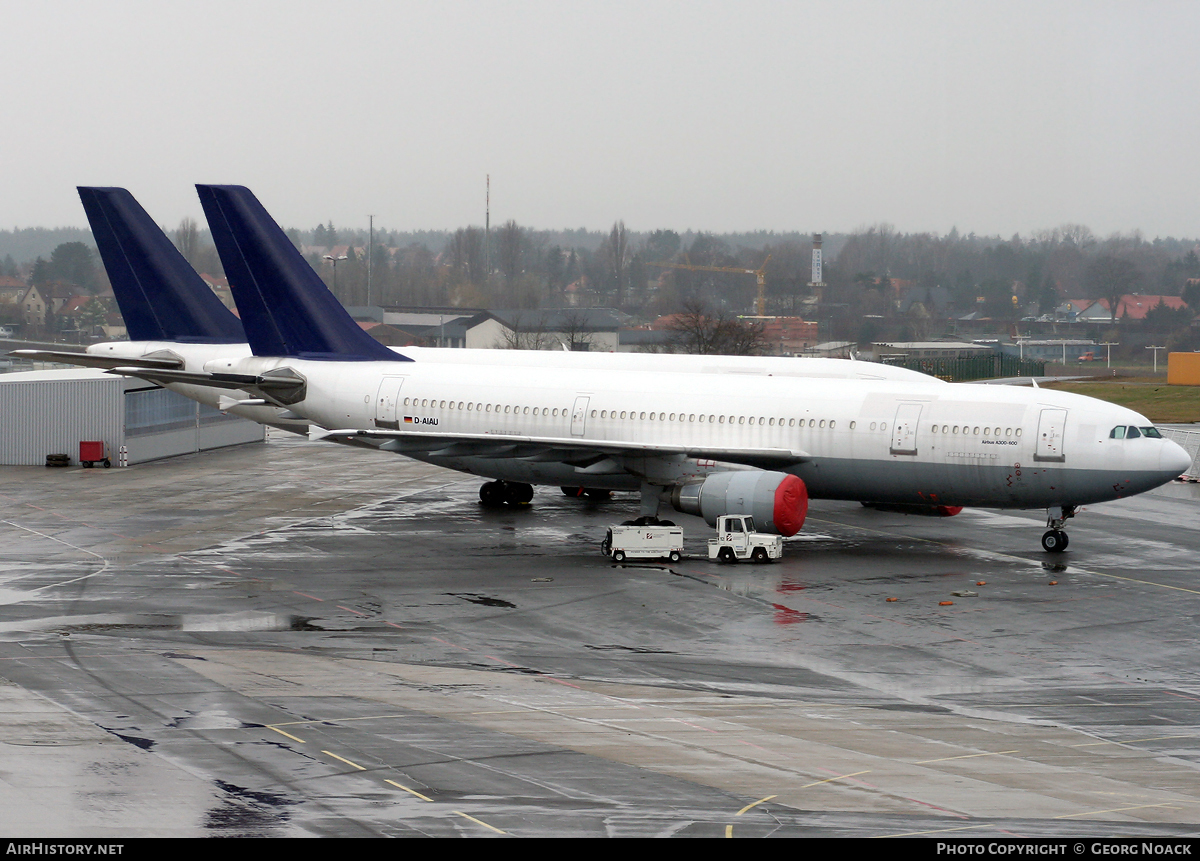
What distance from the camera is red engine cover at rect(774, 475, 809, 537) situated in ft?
116

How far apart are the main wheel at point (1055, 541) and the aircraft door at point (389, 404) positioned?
20.1 meters

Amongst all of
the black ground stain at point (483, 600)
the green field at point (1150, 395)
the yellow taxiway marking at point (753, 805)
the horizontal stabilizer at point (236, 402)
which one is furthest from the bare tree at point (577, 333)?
the yellow taxiway marking at point (753, 805)

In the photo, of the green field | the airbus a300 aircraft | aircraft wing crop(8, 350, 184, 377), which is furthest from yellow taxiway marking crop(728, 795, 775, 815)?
the green field

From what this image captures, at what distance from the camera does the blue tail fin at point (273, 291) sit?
4359 centimetres

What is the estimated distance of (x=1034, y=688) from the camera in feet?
77.1

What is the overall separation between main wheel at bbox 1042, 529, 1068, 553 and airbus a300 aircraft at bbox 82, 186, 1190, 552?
0.06 m

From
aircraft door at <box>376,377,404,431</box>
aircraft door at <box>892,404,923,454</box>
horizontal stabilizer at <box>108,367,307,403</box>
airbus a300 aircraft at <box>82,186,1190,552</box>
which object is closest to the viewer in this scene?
airbus a300 aircraft at <box>82,186,1190,552</box>

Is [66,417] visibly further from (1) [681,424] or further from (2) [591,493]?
(1) [681,424]

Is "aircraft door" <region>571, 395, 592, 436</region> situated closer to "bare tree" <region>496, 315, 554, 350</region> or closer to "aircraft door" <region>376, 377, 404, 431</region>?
"aircraft door" <region>376, 377, 404, 431</region>

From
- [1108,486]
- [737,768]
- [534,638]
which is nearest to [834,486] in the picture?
[1108,486]

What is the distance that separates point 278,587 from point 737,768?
1740cm

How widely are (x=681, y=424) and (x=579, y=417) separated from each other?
336 centimetres

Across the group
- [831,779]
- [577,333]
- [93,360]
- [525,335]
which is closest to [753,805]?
[831,779]

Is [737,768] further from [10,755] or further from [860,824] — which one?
[10,755]
